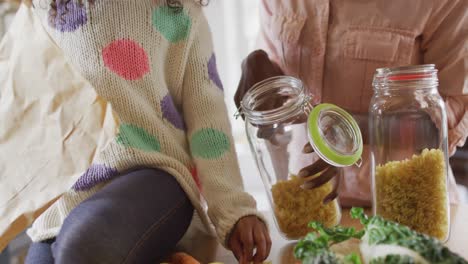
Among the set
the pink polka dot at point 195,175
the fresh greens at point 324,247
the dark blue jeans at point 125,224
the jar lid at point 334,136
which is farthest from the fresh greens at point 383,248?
the pink polka dot at point 195,175

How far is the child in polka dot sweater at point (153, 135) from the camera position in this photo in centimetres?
Answer: 61

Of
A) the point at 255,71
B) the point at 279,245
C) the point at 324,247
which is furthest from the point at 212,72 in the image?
the point at 324,247

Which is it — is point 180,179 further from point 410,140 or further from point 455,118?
point 455,118

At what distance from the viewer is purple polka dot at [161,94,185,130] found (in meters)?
0.73

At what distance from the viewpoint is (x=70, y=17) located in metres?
0.69

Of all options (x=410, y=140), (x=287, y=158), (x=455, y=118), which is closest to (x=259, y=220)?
(x=287, y=158)

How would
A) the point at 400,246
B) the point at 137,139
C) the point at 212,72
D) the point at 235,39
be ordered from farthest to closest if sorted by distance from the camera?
the point at 235,39 → the point at 212,72 → the point at 137,139 → the point at 400,246

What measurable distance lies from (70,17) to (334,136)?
0.38 m

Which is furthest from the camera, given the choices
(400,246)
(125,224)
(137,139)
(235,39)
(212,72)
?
(235,39)

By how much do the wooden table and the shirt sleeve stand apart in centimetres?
13

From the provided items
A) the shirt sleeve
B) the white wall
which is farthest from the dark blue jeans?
the white wall

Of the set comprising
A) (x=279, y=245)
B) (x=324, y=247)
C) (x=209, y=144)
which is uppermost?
(x=324, y=247)

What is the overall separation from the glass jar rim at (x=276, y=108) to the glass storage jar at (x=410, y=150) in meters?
0.09

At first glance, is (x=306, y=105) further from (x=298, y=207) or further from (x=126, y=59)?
(x=126, y=59)
